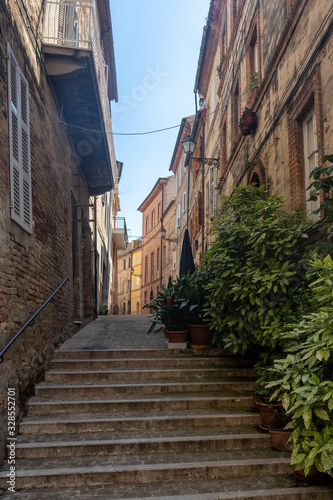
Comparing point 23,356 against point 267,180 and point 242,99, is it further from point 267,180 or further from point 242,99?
point 242,99

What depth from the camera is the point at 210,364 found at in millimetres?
6629

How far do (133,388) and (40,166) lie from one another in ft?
11.4

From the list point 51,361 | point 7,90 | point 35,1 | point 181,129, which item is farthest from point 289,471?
point 181,129

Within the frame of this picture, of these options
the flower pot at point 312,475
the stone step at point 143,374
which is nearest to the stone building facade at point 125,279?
the stone step at point 143,374

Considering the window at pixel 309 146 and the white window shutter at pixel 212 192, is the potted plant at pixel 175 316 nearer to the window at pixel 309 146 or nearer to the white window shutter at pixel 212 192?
the window at pixel 309 146

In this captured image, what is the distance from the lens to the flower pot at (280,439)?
14.6 feet

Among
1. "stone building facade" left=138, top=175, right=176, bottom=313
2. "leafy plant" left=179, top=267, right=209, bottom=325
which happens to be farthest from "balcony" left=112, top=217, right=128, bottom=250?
"leafy plant" left=179, top=267, right=209, bottom=325

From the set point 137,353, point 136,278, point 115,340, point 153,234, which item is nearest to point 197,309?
point 137,353

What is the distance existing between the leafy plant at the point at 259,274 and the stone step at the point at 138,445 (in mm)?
1119

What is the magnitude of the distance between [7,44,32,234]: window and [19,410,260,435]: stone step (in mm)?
2268

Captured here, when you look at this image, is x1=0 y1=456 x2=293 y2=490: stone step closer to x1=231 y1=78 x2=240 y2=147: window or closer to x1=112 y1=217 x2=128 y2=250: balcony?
x1=231 y1=78 x2=240 y2=147: window

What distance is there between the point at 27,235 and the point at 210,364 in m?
3.36

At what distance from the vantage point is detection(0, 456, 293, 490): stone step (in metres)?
3.92

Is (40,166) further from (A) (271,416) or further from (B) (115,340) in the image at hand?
(A) (271,416)
